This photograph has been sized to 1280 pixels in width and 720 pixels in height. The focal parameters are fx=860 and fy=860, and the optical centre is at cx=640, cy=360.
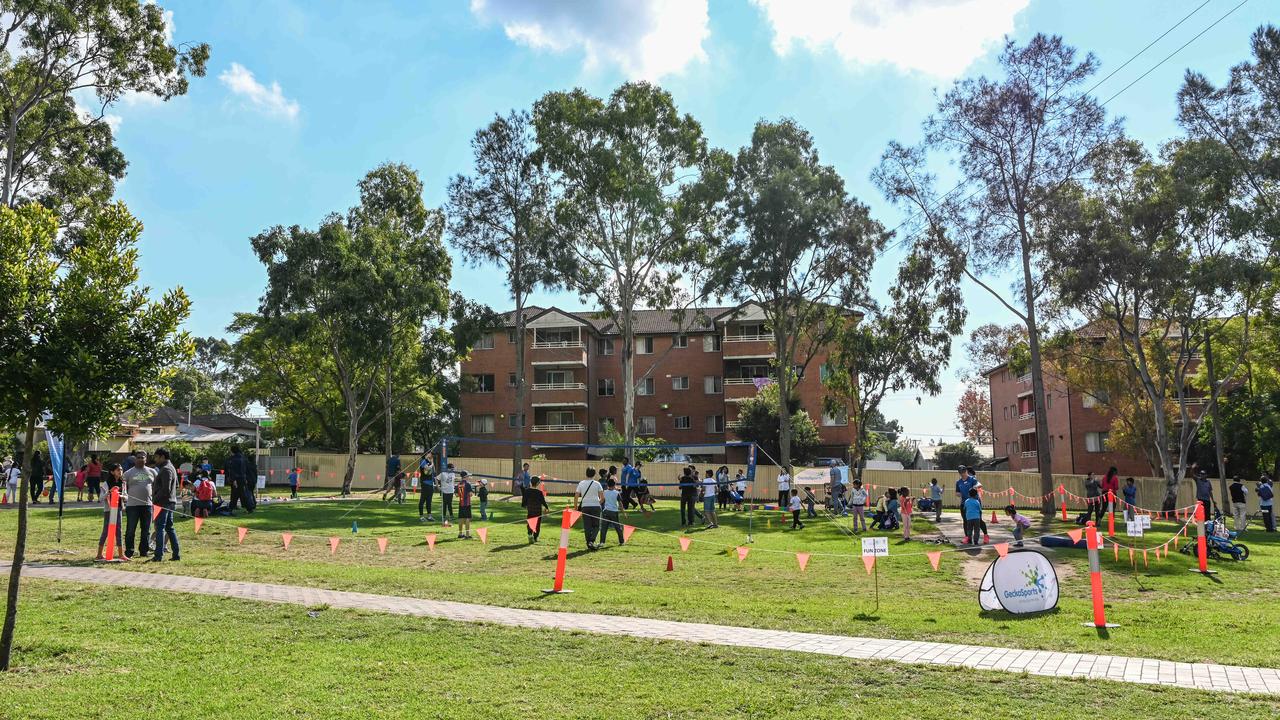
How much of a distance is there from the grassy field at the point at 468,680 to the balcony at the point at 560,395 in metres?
52.3

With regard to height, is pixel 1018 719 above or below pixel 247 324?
below

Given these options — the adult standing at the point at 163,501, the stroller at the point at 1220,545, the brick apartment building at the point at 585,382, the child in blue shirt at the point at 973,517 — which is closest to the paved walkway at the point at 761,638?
the adult standing at the point at 163,501

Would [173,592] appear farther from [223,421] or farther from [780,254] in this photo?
[223,421]

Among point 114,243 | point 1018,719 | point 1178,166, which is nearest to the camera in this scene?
point 1018,719

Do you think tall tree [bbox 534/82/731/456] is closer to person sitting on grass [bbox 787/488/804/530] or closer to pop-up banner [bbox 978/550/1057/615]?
person sitting on grass [bbox 787/488/804/530]

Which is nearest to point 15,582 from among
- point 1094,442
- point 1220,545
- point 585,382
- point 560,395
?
point 1220,545

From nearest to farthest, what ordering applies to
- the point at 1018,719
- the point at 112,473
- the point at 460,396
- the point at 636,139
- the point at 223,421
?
1. the point at 1018,719
2. the point at 112,473
3. the point at 636,139
4. the point at 460,396
5. the point at 223,421

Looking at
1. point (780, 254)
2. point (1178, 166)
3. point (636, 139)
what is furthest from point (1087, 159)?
point (636, 139)

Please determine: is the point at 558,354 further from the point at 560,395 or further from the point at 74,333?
the point at 74,333

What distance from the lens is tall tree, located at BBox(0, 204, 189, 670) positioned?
764 cm

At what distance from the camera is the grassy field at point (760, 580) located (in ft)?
→ 34.7

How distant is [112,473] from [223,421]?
A: 82.3 metres

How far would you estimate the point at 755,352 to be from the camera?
60.0 meters

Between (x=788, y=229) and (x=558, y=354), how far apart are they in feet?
92.3
